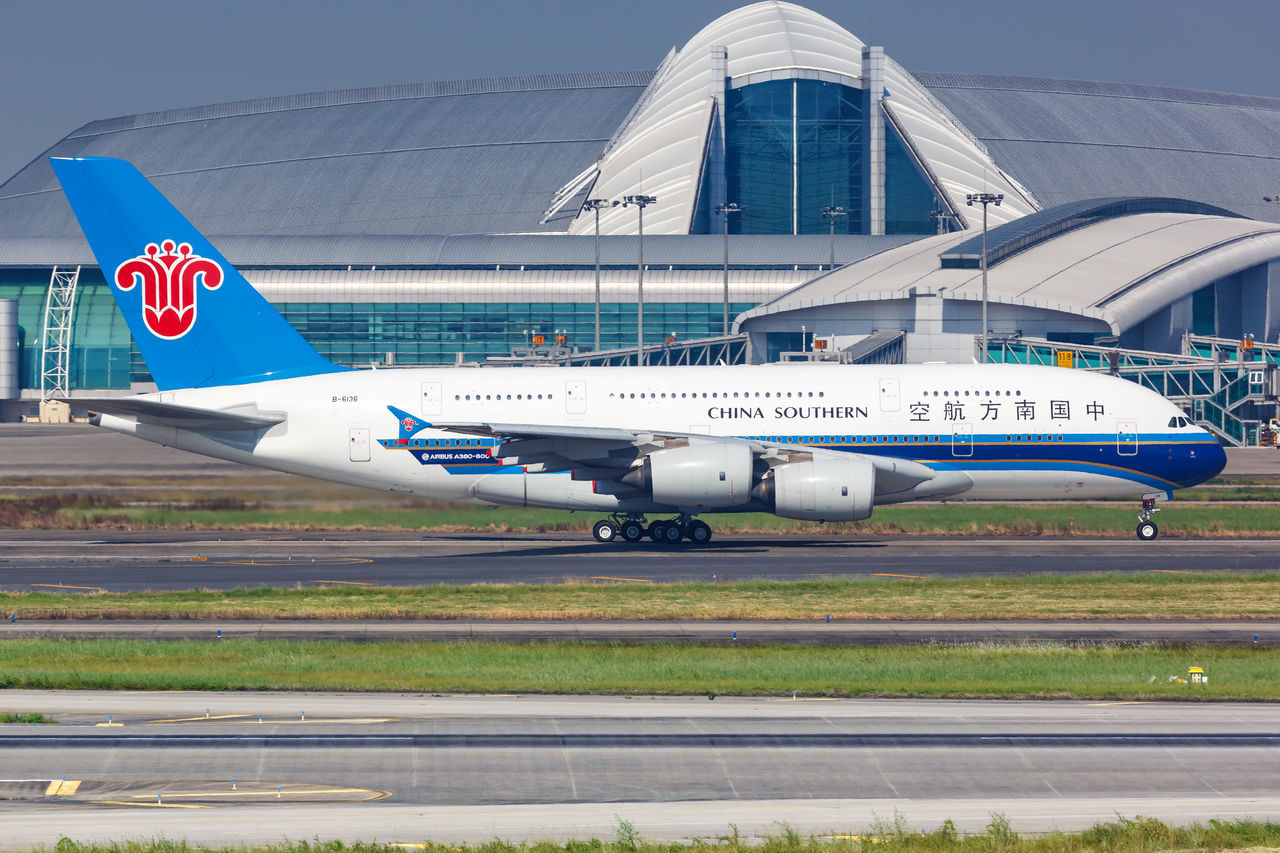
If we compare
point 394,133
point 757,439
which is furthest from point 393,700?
point 394,133

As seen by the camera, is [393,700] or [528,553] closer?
[393,700]

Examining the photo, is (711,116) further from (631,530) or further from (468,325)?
(631,530)

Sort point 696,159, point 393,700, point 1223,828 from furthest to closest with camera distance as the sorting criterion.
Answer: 1. point 696,159
2. point 393,700
3. point 1223,828

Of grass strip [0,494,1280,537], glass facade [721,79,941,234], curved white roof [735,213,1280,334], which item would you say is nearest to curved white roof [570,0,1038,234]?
glass facade [721,79,941,234]

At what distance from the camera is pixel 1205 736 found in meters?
17.6

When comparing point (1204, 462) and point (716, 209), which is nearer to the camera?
point (1204, 462)

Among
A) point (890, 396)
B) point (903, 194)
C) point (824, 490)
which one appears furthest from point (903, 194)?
point (824, 490)

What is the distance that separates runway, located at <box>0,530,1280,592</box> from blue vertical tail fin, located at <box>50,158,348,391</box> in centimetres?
529

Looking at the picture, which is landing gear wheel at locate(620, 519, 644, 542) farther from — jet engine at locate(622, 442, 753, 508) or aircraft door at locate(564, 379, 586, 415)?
aircraft door at locate(564, 379, 586, 415)

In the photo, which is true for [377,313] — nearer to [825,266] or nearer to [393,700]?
[825,266]

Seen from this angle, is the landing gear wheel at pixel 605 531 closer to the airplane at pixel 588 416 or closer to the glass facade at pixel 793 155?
the airplane at pixel 588 416

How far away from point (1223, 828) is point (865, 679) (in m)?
8.35

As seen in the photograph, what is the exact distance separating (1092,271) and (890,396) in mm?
58250

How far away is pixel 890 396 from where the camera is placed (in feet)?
130
